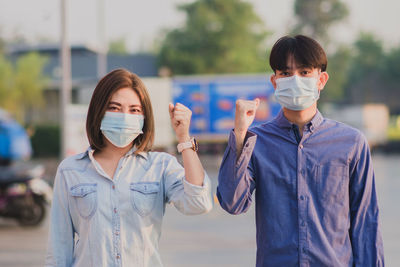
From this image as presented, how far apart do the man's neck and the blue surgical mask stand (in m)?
0.70

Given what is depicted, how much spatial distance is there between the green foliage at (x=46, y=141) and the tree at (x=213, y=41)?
41.6 ft

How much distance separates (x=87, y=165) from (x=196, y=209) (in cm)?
55

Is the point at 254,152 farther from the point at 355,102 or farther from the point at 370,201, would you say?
the point at 355,102

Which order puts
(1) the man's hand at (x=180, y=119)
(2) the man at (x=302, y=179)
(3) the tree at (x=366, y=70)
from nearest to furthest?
(1) the man's hand at (x=180, y=119) → (2) the man at (x=302, y=179) → (3) the tree at (x=366, y=70)

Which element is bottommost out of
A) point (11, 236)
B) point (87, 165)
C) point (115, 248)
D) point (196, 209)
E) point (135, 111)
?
point (11, 236)

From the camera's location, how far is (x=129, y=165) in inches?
107

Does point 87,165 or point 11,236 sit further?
point 11,236

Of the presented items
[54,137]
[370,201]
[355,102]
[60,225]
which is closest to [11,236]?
[60,225]

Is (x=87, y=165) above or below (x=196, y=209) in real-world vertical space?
above

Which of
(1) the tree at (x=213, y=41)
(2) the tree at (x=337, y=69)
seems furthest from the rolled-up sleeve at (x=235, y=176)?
(2) the tree at (x=337, y=69)

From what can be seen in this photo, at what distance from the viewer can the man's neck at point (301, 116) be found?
2.80m

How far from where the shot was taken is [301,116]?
2.81 m

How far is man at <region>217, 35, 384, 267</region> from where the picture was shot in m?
2.60

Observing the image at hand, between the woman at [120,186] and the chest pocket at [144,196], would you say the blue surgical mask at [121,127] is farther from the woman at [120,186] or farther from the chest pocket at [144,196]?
the chest pocket at [144,196]
